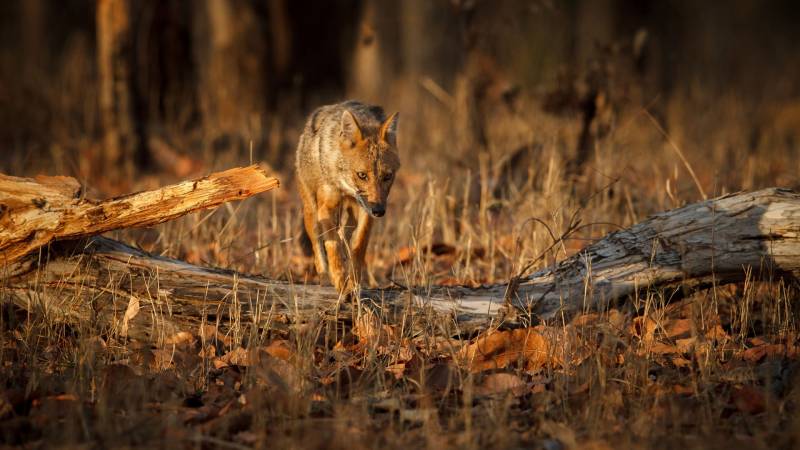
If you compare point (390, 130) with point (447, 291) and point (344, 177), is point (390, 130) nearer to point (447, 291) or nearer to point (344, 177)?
point (344, 177)

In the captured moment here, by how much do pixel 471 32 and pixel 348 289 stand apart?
18.8 ft

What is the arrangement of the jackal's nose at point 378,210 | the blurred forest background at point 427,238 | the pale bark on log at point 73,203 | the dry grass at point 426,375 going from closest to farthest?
the dry grass at point 426,375
the blurred forest background at point 427,238
the pale bark on log at point 73,203
the jackal's nose at point 378,210

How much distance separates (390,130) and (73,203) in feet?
8.20

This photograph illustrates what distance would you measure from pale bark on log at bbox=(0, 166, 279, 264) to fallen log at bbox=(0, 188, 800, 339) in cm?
27

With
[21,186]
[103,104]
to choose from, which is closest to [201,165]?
[103,104]

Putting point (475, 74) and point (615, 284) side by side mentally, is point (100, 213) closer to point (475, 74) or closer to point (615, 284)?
point (615, 284)

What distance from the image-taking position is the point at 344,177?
246 inches

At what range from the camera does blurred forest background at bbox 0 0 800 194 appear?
9.55 meters

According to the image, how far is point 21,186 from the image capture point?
15.9 feet

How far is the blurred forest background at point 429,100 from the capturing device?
9.55 metres

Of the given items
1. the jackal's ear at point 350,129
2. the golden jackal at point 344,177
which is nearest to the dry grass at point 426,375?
the golden jackal at point 344,177

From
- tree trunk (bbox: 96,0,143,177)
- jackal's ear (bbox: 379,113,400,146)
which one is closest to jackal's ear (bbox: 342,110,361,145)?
jackal's ear (bbox: 379,113,400,146)

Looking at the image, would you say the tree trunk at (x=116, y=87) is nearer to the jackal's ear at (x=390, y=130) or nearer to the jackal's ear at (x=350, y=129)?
the jackal's ear at (x=350, y=129)

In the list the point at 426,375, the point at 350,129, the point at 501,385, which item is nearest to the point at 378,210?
the point at 350,129
